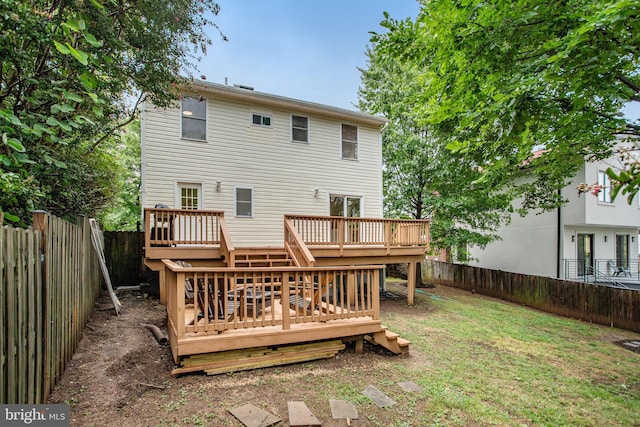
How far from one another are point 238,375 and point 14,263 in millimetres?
2627

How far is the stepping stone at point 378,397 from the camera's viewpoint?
3.45 m

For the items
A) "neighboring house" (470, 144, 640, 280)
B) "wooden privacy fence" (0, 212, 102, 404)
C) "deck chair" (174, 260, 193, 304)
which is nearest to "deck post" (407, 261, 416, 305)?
"neighboring house" (470, 144, 640, 280)

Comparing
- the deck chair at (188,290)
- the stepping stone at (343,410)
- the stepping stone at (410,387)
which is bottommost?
the stepping stone at (410,387)

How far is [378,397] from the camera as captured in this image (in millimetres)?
3564

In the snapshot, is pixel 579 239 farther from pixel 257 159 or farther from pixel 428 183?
pixel 257 159

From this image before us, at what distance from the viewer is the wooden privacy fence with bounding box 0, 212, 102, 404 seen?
2170 millimetres

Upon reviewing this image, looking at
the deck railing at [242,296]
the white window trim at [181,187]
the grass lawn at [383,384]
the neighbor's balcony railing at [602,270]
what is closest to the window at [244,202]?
the white window trim at [181,187]

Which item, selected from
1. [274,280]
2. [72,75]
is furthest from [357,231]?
[72,75]

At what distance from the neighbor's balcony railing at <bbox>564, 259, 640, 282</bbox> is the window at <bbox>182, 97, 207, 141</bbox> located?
51.6ft

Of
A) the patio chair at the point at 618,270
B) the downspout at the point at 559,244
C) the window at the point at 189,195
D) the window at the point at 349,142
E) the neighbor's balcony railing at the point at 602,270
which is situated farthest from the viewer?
the patio chair at the point at 618,270

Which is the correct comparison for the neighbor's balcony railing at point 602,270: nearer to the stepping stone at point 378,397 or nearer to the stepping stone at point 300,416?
the stepping stone at point 378,397

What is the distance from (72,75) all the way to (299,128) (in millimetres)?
7673

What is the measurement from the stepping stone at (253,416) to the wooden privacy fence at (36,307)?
172cm

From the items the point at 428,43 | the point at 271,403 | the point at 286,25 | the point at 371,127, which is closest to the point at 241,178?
the point at 371,127
